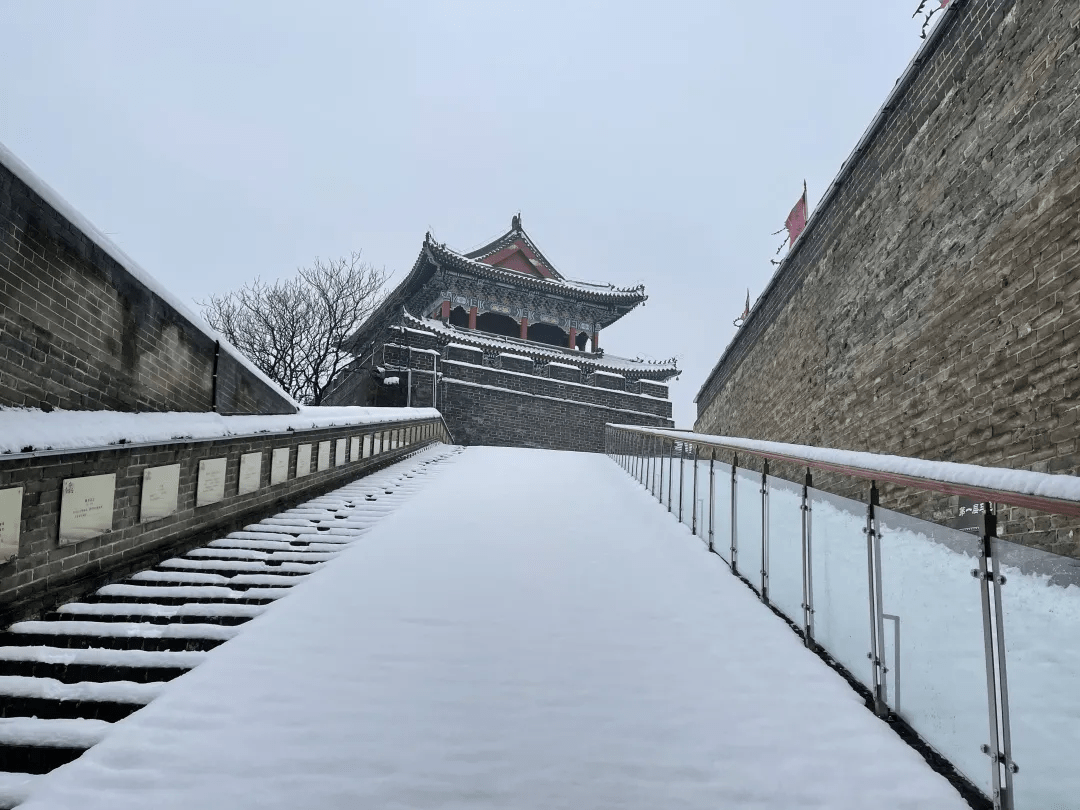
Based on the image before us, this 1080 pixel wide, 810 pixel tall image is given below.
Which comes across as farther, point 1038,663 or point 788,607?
point 788,607

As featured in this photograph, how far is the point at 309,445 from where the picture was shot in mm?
7039

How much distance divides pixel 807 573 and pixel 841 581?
1.19ft

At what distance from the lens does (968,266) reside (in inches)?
218

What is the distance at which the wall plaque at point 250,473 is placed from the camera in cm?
554

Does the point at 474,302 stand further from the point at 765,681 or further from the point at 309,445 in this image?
the point at 765,681

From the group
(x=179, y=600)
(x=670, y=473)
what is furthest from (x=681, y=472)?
(x=179, y=600)

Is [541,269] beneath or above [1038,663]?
above

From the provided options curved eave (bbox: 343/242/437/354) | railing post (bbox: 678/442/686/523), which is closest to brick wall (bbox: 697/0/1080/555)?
railing post (bbox: 678/442/686/523)

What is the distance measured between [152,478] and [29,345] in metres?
1.14

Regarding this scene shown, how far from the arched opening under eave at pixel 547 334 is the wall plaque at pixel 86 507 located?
28471 millimetres

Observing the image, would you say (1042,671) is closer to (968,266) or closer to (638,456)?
(968,266)

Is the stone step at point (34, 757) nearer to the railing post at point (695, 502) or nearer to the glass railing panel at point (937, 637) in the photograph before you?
the glass railing panel at point (937, 637)

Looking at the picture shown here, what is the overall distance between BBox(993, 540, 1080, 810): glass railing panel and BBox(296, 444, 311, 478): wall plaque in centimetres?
639

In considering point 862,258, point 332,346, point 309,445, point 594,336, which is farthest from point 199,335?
point 594,336
